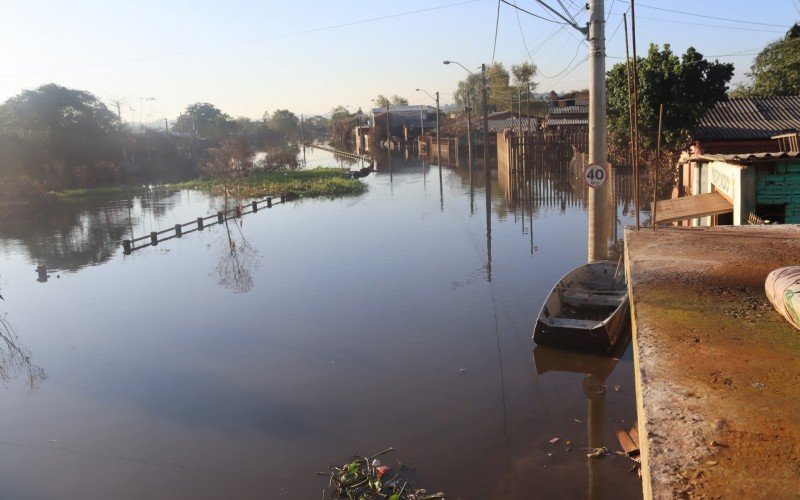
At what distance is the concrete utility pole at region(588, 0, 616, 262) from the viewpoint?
14422 mm

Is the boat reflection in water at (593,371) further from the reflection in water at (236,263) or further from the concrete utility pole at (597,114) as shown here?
the reflection in water at (236,263)

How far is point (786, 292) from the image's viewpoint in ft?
21.2

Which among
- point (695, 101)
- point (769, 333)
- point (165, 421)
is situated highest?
point (695, 101)

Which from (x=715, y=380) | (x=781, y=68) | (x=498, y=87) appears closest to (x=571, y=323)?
(x=715, y=380)

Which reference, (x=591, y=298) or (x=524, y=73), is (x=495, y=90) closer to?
(x=524, y=73)

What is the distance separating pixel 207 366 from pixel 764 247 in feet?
33.5

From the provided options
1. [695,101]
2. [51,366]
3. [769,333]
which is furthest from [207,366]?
[695,101]

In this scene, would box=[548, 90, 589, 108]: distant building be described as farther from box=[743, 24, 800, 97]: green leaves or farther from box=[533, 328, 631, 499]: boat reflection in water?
box=[533, 328, 631, 499]: boat reflection in water

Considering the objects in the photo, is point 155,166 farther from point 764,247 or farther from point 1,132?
point 764,247

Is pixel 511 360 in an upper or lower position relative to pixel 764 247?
lower

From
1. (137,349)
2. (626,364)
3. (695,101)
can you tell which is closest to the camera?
(626,364)

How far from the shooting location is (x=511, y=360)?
1254 cm

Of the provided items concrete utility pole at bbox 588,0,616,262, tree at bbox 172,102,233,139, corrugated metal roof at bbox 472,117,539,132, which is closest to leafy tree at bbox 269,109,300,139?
tree at bbox 172,102,233,139

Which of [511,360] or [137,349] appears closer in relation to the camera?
[511,360]
